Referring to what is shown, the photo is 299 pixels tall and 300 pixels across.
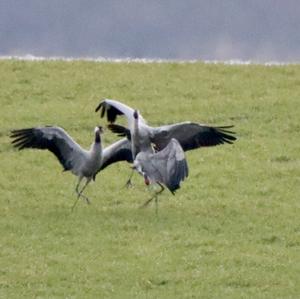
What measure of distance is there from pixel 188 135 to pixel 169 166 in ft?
3.72

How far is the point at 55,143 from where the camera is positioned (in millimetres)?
16422

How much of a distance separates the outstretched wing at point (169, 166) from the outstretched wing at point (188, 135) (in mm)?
558

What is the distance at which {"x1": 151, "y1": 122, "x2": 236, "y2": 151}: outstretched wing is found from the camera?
52.6 feet

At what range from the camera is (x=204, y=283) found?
13.3 meters

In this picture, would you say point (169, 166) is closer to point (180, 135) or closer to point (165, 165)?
point (165, 165)

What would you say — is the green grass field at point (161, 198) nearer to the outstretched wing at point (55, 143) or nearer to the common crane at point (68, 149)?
the common crane at point (68, 149)

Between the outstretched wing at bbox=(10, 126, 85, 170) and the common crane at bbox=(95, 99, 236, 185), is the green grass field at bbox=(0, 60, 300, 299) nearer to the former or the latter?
the outstretched wing at bbox=(10, 126, 85, 170)

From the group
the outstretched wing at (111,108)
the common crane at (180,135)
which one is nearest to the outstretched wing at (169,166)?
the common crane at (180,135)

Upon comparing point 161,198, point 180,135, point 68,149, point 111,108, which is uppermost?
point 111,108

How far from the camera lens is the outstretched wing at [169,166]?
49.0ft

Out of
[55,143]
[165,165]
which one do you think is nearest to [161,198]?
[55,143]

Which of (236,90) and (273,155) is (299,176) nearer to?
(273,155)

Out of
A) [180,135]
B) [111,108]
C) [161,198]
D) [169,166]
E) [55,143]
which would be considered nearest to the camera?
[169,166]

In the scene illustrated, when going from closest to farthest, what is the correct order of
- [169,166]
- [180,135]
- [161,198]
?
1. [169,166]
2. [180,135]
3. [161,198]
